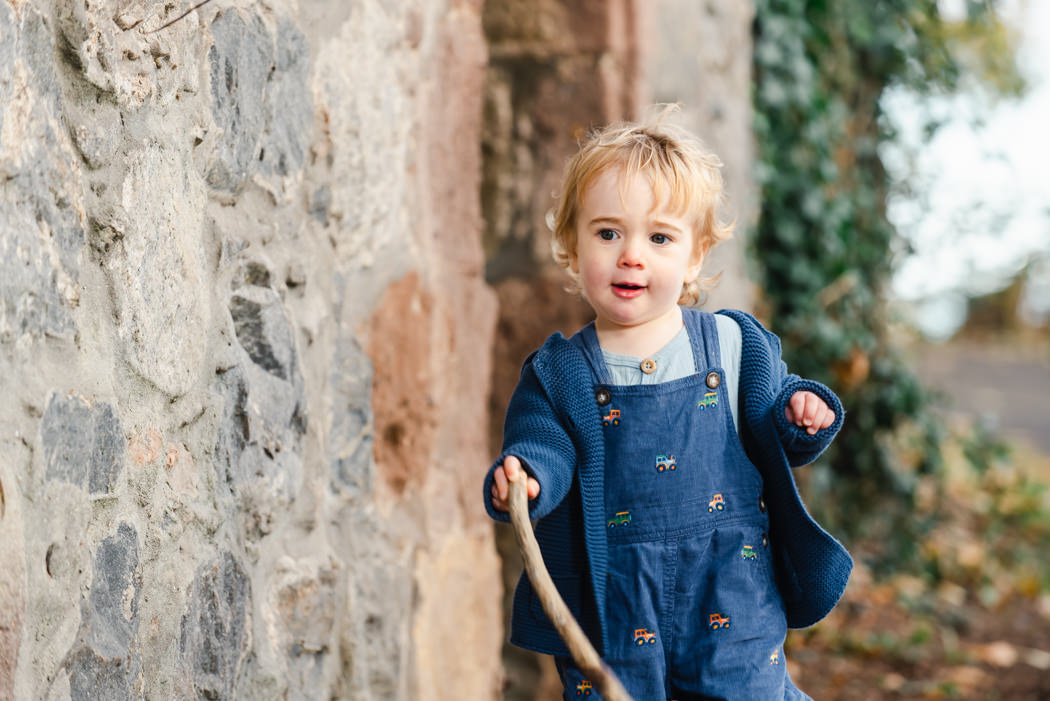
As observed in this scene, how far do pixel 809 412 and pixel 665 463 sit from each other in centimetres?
20

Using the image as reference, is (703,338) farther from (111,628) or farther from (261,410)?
(111,628)

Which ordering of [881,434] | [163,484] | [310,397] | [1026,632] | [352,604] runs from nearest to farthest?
[163,484]
[310,397]
[352,604]
[1026,632]
[881,434]

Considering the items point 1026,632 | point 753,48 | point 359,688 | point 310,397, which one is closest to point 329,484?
point 310,397

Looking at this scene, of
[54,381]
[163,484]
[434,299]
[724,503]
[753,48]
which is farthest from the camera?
[753,48]

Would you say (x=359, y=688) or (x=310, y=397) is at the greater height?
(x=310, y=397)

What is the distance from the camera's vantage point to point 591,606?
154cm

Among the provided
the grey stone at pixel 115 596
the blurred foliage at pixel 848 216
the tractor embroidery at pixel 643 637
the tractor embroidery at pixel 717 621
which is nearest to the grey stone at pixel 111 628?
the grey stone at pixel 115 596

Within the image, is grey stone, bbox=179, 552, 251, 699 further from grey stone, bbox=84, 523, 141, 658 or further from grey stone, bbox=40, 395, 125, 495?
grey stone, bbox=40, 395, 125, 495

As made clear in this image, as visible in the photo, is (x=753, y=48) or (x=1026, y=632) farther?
(x=1026, y=632)

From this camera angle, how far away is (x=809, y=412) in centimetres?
152

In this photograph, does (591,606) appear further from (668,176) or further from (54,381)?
(54,381)

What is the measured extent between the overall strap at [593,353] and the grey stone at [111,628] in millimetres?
632

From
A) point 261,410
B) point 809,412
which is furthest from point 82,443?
point 809,412

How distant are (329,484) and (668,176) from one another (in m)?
0.83
